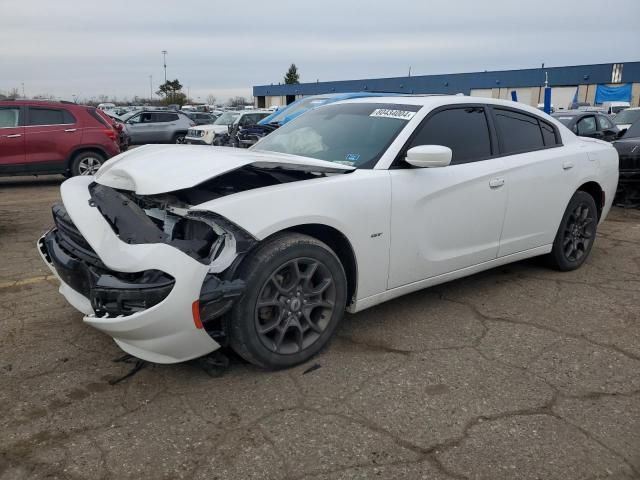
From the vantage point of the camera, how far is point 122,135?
12.0 m

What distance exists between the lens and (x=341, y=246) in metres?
3.30

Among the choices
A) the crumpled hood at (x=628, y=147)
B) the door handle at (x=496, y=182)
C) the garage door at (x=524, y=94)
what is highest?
the garage door at (x=524, y=94)

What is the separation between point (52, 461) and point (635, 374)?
312 cm

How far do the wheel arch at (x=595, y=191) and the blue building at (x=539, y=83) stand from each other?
1236 inches

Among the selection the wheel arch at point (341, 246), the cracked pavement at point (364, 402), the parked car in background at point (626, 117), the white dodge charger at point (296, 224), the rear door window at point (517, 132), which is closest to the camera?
the cracked pavement at point (364, 402)

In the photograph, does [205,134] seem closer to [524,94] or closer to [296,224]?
[296,224]

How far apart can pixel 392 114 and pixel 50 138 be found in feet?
27.9

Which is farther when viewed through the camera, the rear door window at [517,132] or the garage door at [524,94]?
the garage door at [524,94]

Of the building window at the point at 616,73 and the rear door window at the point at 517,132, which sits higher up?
the building window at the point at 616,73

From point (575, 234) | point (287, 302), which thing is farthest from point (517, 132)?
point (287, 302)

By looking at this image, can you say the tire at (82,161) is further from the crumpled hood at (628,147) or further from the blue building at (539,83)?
the blue building at (539,83)

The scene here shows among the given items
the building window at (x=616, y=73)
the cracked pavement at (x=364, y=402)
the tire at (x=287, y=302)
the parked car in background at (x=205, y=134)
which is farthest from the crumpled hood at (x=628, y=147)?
the building window at (x=616, y=73)

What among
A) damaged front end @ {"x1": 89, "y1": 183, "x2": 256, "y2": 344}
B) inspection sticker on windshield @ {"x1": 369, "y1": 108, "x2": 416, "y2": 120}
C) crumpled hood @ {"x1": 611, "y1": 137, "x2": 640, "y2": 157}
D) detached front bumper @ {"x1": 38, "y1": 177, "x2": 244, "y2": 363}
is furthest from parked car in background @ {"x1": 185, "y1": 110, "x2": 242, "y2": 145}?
detached front bumper @ {"x1": 38, "y1": 177, "x2": 244, "y2": 363}

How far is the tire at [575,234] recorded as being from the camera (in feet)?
15.9
